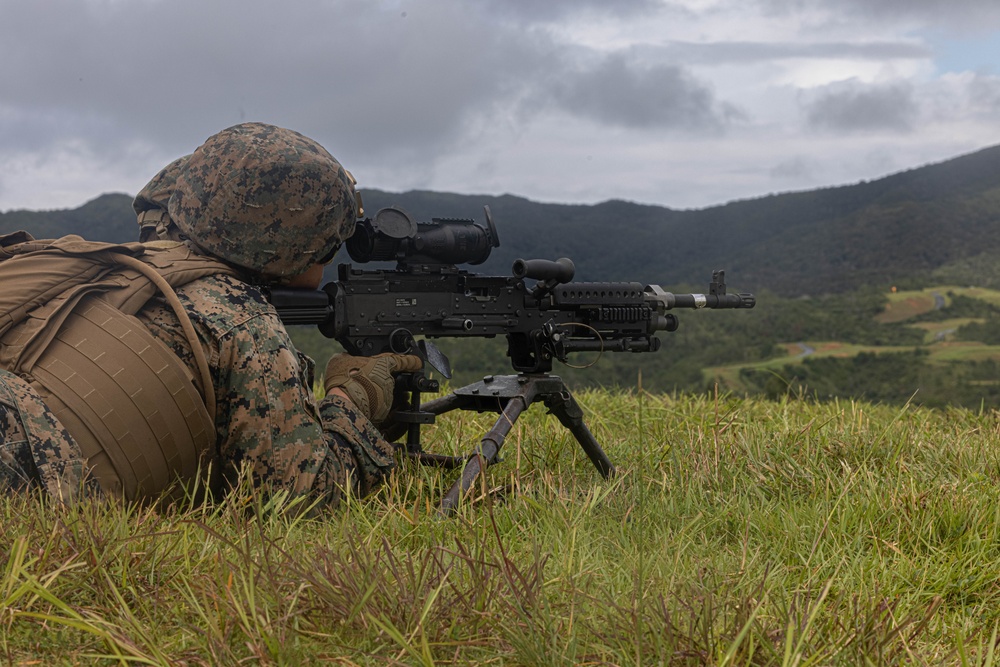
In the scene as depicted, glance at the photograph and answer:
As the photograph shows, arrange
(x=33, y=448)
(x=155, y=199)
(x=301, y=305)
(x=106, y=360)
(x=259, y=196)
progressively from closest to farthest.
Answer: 1. (x=33, y=448)
2. (x=106, y=360)
3. (x=259, y=196)
4. (x=301, y=305)
5. (x=155, y=199)

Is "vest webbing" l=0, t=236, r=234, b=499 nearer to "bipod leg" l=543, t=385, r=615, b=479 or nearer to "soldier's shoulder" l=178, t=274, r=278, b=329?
"soldier's shoulder" l=178, t=274, r=278, b=329

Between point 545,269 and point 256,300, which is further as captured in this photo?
point 545,269

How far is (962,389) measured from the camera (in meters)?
53.8

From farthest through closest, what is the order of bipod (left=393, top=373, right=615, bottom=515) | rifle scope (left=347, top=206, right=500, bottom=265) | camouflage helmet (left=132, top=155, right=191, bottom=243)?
1. bipod (left=393, top=373, right=615, bottom=515)
2. rifle scope (left=347, top=206, right=500, bottom=265)
3. camouflage helmet (left=132, top=155, right=191, bottom=243)

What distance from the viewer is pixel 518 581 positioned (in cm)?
286

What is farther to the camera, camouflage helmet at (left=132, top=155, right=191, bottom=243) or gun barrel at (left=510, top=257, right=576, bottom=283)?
gun barrel at (left=510, top=257, right=576, bottom=283)

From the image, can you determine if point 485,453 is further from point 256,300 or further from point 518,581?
point 518,581

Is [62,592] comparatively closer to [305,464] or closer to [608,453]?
[305,464]

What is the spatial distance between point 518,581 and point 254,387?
4.60ft

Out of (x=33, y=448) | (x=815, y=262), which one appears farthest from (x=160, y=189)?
(x=815, y=262)

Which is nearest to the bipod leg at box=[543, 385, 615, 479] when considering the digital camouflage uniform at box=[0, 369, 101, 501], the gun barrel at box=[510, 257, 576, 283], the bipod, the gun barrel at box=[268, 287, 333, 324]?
the bipod

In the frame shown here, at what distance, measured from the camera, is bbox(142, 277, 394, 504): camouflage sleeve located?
3.65 metres

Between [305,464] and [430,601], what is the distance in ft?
4.54

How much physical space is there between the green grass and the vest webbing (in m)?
0.23
